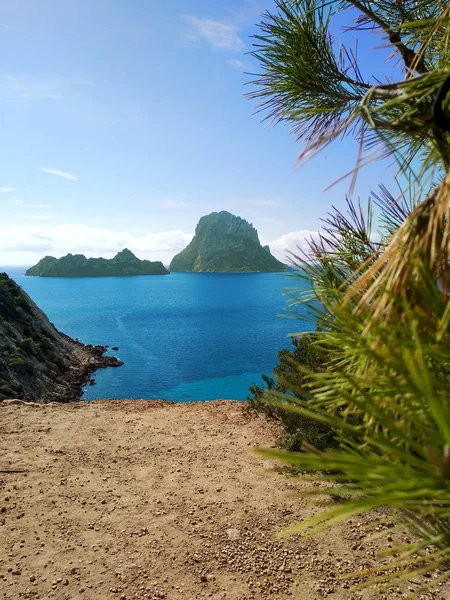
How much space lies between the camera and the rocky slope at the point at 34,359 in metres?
21.4

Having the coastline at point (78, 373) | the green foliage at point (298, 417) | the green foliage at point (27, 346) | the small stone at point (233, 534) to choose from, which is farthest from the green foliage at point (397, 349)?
the green foliage at point (27, 346)

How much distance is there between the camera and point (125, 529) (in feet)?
20.4

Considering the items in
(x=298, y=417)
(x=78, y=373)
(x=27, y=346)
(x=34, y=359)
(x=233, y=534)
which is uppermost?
(x=298, y=417)

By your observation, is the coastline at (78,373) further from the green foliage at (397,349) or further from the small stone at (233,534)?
the green foliage at (397,349)

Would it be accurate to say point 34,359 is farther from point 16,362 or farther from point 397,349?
point 397,349

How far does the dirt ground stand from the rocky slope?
1093 centimetres

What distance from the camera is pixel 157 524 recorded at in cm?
634

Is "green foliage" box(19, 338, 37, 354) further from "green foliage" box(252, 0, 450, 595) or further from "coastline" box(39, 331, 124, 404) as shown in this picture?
"green foliage" box(252, 0, 450, 595)

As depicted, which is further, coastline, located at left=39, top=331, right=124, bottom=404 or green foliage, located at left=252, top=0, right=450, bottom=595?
coastline, located at left=39, top=331, right=124, bottom=404

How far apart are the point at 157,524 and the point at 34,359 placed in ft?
72.8

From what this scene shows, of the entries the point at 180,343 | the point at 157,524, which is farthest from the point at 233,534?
the point at 180,343

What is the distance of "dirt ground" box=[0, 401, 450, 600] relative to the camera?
5117 millimetres

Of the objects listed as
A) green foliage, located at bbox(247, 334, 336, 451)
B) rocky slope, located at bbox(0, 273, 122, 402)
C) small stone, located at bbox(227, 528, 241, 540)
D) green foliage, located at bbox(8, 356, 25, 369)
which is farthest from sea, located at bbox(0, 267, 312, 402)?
green foliage, located at bbox(8, 356, 25, 369)

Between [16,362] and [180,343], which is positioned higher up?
[16,362]
